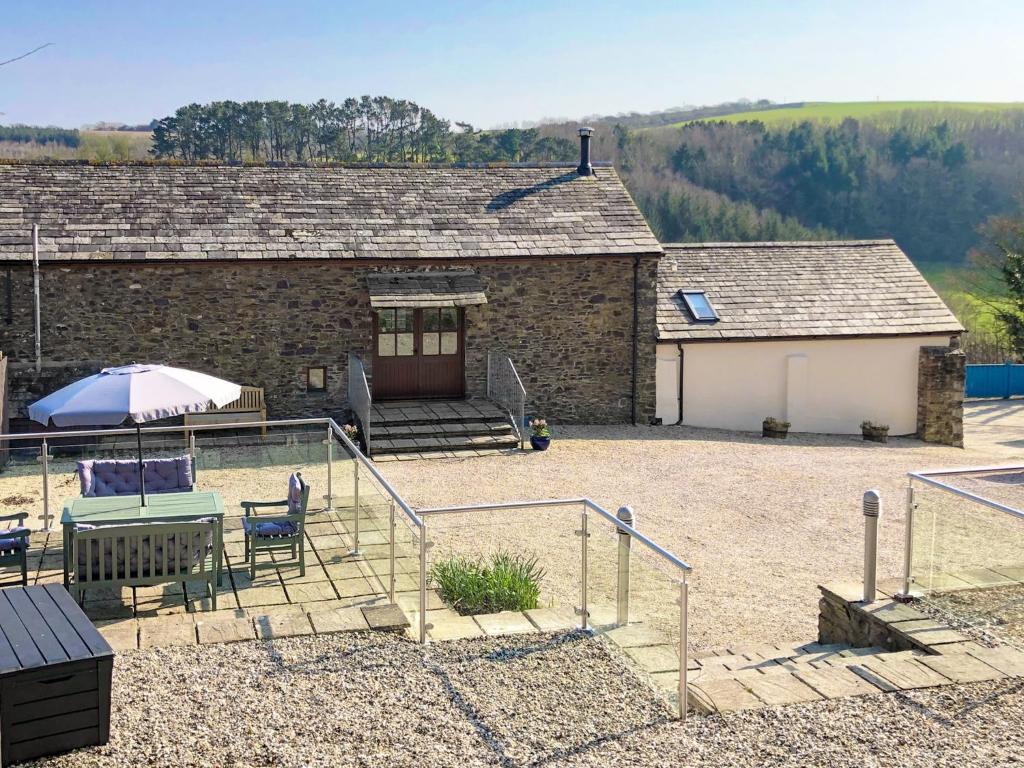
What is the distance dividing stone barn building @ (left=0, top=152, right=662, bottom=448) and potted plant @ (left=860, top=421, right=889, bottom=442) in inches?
181

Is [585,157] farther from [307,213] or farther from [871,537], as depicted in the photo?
[871,537]

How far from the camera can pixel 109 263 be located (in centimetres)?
1770

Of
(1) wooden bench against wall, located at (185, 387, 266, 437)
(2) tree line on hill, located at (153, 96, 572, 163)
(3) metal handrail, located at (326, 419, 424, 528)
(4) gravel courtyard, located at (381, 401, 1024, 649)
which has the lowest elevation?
(4) gravel courtyard, located at (381, 401, 1024, 649)

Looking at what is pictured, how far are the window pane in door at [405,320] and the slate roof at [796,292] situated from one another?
4.79 metres

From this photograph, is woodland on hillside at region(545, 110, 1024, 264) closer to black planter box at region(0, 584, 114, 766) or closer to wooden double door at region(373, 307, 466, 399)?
wooden double door at region(373, 307, 466, 399)

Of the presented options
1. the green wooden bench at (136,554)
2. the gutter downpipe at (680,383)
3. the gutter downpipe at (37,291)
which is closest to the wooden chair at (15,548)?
the green wooden bench at (136,554)

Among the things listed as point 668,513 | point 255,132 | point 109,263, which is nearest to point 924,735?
point 668,513

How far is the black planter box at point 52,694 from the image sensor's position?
588cm

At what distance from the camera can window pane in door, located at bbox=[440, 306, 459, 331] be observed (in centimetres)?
1947

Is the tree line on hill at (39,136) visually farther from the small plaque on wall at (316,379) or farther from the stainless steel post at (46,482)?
the stainless steel post at (46,482)

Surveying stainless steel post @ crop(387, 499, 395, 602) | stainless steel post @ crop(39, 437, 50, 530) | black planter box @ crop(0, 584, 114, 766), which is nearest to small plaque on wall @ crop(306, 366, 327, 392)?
stainless steel post @ crop(39, 437, 50, 530)

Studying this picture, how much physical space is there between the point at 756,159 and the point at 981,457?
53.0 metres

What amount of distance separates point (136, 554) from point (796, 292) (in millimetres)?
16678

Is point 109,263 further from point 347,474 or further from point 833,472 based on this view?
point 833,472
